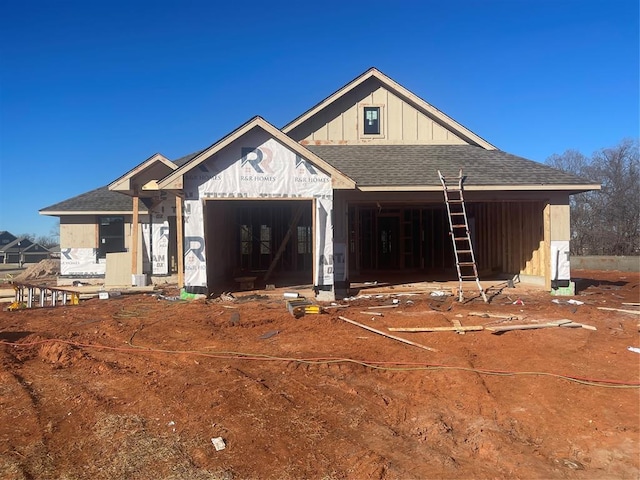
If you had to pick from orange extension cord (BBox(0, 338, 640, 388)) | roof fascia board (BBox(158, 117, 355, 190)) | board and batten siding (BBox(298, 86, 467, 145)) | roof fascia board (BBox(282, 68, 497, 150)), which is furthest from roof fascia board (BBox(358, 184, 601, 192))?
orange extension cord (BBox(0, 338, 640, 388))

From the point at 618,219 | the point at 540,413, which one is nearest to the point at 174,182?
the point at 540,413

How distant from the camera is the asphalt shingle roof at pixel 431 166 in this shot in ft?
42.9

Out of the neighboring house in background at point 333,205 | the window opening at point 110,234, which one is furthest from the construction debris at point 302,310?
the window opening at point 110,234

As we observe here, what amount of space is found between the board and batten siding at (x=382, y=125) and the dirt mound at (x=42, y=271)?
56.0 ft

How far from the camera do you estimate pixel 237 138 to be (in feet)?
39.3

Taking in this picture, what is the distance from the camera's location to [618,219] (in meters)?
29.2

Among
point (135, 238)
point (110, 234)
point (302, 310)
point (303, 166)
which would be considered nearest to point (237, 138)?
point (303, 166)

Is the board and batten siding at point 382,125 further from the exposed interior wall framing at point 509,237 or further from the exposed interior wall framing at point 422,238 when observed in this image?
the exposed interior wall framing at point 509,237

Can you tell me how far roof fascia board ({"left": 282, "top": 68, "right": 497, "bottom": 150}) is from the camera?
54.6ft

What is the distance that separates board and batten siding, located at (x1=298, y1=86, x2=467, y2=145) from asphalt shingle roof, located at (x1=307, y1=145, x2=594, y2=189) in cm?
39

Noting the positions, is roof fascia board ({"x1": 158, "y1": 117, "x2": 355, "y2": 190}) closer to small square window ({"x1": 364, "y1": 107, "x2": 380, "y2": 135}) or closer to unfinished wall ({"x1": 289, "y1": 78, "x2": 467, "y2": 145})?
unfinished wall ({"x1": 289, "y1": 78, "x2": 467, "y2": 145})

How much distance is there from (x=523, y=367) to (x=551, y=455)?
7.70ft

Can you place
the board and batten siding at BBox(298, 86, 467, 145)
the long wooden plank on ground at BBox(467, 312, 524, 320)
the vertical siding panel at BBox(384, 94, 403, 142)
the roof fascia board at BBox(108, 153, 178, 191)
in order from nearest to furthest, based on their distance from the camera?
the long wooden plank on ground at BBox(467, 312, 524, 320) < the roof fascia board at BBox(108, 153, 178, 191) < the board and batten siding at BBox(298, 86, 467, 145) < the vertical siding panel at BBox(384, 94, 403, 142)

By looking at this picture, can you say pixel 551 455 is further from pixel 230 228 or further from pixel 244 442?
pixel 230 228
